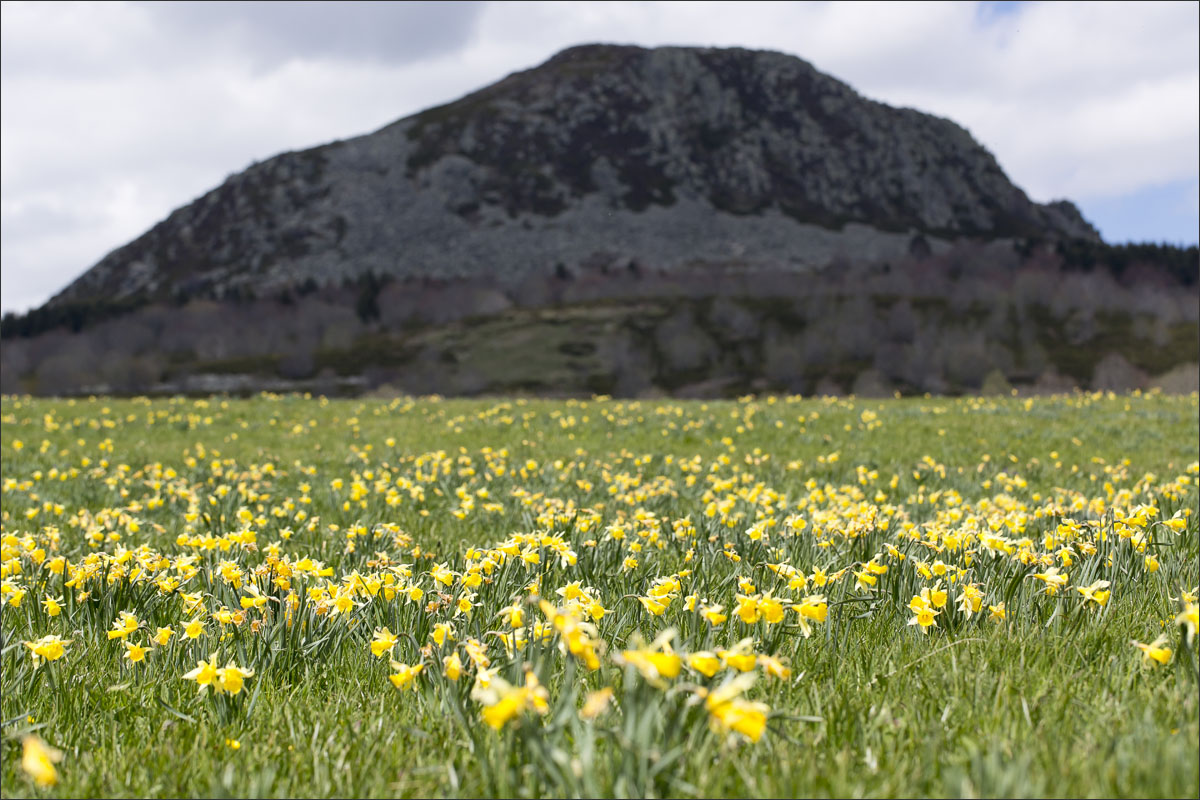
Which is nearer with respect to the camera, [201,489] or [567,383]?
[201,489]

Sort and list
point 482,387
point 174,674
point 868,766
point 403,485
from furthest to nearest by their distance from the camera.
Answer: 1. point 482,387
2. point 403,485
3. point 174,674
4. point 868,766

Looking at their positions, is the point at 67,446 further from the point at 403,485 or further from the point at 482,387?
the point at 482,387

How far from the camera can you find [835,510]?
596 centimetres

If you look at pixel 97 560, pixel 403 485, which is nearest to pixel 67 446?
pixel 403 485

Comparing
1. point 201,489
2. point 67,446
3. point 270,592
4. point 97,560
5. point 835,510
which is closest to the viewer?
point 270,592

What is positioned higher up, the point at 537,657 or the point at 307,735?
the point at 537,657

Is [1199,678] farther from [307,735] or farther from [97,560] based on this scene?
[97,560]

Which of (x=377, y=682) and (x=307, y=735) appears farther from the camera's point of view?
(x=377, y=682)

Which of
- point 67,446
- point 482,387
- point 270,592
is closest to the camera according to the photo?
point 270,592

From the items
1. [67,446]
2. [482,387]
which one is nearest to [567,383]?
[482,387]

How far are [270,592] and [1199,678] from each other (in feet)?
11.2

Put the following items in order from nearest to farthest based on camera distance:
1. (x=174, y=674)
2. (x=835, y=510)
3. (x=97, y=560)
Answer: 1. (x=174, y=674)
2. (x=97, y=560)
3. (x=835, y=510)

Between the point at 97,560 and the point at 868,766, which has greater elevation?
the point at 97,560

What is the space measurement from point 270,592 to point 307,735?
1.24 meters
